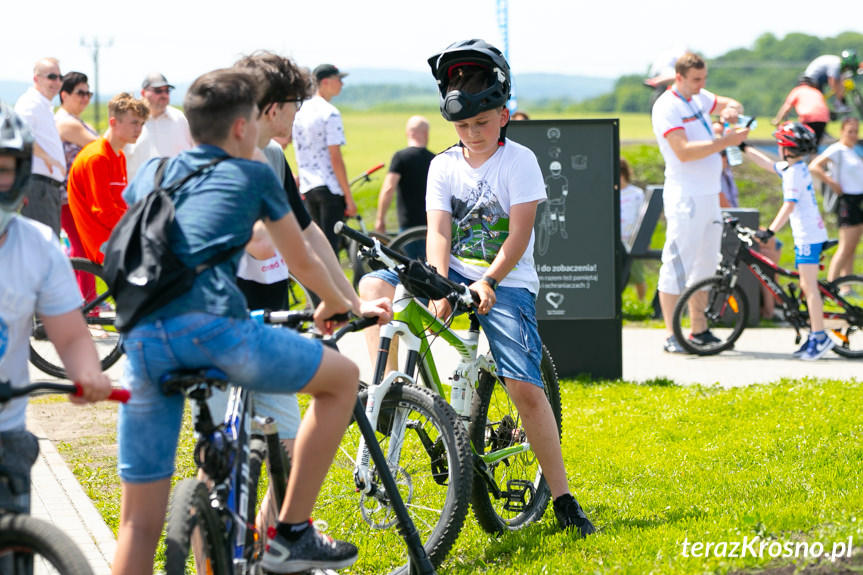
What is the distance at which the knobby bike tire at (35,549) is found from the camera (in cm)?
286

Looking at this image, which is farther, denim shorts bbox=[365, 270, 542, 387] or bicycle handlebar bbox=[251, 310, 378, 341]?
denim shorts bbox=[365, 270, 542, 387]

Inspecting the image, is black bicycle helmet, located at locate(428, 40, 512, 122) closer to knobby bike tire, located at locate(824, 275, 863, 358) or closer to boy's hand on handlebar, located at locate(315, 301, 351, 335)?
boy's hand on handlebar, located at locate(315, 301, 351, 335)

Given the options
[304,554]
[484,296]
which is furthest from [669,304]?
[304,554]

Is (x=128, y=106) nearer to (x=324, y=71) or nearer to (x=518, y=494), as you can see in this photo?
(x=324, y=71)

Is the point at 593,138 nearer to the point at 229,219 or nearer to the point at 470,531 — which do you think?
the point at 470,531

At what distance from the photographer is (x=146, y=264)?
10.4 ft

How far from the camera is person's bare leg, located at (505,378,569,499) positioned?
486cm

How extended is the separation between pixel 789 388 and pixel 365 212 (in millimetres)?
16062

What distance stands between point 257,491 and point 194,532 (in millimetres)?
379

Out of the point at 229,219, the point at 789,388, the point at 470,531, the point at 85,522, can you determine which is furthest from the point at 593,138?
the point at 229,219

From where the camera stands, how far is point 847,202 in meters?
12.6

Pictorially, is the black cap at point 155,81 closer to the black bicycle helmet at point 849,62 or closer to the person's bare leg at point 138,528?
the person's bare leg at point 138,528

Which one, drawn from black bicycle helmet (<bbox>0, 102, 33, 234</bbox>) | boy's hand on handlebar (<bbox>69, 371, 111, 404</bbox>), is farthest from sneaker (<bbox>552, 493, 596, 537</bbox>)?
black bicycle helmet (<bbox>0, 102, 33, 234</bbox>)

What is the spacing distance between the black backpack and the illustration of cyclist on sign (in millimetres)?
5695
